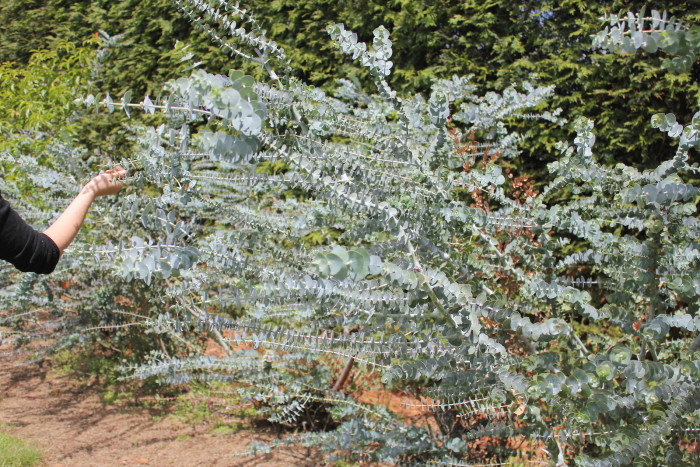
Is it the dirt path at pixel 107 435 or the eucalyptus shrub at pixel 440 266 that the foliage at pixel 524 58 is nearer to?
the eucalyptus shrub at pixel 440 266

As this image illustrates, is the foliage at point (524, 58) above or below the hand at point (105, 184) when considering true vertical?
above

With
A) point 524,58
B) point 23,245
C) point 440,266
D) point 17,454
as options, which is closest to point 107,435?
point 17,454

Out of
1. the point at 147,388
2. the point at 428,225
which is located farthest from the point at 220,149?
the point at 147,388

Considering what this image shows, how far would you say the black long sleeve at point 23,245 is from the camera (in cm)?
171

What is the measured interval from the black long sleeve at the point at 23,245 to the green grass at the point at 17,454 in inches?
72.9

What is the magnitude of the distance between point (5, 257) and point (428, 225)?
4.31 ft

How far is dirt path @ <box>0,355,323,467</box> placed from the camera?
3.22 m

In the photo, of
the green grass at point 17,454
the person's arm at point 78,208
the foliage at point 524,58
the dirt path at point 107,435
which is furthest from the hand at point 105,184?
the green grass at point 17,454

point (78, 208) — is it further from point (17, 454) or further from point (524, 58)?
point (524, 58)

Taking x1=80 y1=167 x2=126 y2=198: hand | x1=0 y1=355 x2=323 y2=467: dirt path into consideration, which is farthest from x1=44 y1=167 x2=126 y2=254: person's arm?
x1=0 y1=355 x2=323 y2=467: dirt path

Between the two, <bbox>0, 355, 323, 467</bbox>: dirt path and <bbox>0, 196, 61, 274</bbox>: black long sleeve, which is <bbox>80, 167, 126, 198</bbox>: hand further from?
<bbox>0, 355, 323, 467</bbox>: dirt path

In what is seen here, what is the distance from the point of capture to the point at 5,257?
1.74 metres

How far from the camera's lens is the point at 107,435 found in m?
3.60

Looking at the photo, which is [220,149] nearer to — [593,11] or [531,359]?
[531,359]
